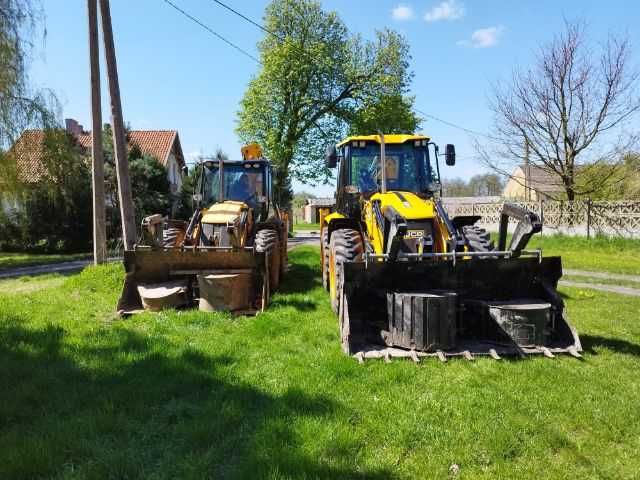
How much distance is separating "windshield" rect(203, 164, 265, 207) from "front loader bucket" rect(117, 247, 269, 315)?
2420mm

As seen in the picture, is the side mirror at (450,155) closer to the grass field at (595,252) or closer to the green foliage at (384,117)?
the grass field at (595,252)

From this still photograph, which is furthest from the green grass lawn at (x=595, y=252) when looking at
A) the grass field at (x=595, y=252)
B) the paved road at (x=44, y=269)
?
the paved road at (x=44, y=269)

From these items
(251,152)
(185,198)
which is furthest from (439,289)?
(185,198)

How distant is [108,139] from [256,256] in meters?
17.9

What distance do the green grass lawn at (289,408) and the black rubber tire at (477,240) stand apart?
1.62 metres

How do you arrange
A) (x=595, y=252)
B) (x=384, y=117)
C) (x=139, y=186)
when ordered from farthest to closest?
(x=384, y=117)
(x=139, y=186)
(x=595, y=252)

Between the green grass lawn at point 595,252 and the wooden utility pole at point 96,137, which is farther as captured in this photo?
the green grass lawn at point 595,252

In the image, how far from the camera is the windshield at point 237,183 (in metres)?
9.48

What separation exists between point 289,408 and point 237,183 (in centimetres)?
654

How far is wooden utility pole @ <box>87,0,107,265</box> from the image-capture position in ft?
32.2

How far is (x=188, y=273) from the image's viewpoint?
725 cm

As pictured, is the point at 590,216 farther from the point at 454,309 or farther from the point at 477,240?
the point at 454,309

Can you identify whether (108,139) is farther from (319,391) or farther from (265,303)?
(319,391)

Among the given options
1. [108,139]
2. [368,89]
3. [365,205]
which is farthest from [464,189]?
[365,205]
